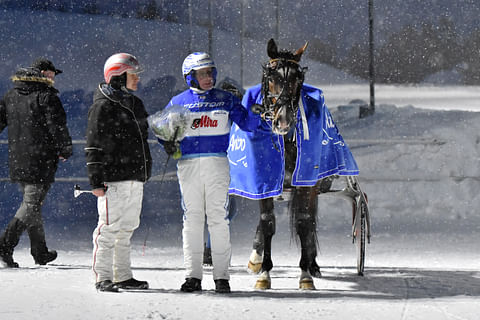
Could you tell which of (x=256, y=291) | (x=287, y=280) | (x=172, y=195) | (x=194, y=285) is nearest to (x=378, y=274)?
(x=287, y=280)

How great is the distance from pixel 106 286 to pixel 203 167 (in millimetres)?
1043

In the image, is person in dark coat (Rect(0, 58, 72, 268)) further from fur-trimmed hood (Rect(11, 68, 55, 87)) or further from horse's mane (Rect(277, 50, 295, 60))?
horse's mane (Rect(277, 50, 295, 60))

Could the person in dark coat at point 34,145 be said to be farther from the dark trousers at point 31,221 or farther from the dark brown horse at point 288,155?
the dark brown horse at point 288,155

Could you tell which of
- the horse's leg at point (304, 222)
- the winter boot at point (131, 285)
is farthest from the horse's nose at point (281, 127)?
the winter boot at point (131, 285)

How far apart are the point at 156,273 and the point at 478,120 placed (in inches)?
385

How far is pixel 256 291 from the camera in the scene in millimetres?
5457

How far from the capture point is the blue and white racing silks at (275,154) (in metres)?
5.61

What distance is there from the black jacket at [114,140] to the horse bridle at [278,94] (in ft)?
2.95

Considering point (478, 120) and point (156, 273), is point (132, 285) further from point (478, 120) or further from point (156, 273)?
point (478, 120)

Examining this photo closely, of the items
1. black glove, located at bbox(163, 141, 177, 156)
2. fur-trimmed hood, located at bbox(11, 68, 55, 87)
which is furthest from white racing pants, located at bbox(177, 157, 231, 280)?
fur-trimmed hood, located at bbox(11, 68, 55, 87)

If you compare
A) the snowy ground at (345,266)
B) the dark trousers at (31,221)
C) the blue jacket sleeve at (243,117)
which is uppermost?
the blue jacket sleeve at (243,117)

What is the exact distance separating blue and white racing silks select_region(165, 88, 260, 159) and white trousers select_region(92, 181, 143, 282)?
0.47m

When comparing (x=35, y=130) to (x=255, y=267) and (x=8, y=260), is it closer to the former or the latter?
(x=8, y=260)

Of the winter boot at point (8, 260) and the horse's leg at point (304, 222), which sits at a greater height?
the horse's leg at point (304, 222)
